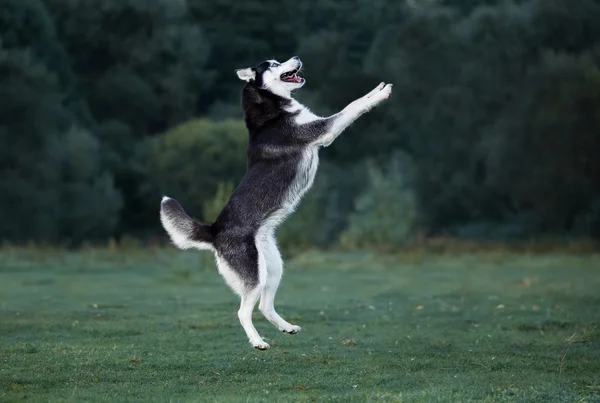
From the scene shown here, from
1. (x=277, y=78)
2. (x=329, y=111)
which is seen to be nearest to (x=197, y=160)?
(x=329, y=111)

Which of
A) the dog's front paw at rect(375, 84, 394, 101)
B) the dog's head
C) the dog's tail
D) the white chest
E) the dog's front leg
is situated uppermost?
the dog's head

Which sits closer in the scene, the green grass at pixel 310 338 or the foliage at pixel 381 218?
the green grass at pixel 310 338

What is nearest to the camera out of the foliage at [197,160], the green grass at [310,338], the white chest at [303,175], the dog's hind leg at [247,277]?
the green grass at [310,338]

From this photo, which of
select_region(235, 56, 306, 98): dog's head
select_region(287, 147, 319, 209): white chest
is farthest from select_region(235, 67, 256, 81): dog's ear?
select_region(287, 147, 319, 209): white chest

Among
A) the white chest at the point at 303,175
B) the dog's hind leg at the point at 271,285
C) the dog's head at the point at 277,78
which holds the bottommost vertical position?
the dog's hind leg at the point at 271,285

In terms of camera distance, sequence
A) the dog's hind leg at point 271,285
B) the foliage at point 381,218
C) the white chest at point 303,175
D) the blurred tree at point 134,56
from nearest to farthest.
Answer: the dog's hind leg at point 271,285
the white chest at point 303,175
the foliage at point 381,218
the blurred tree at point 134,56

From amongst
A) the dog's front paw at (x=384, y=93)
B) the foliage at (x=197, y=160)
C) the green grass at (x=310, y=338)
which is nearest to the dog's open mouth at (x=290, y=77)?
the dog's front paw at (x=384, y=93)

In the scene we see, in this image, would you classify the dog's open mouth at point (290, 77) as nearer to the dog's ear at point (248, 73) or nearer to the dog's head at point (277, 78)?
the dog's head at point (277, 78)

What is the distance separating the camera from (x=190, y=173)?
40.9m

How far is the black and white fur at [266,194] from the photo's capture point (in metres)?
9.81

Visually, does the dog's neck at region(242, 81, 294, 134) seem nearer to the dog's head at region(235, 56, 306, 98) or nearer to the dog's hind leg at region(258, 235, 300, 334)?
the dog's head at region(235, 56, 306, 98)

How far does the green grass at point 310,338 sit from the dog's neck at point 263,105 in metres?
2.36

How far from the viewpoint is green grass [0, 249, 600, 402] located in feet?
28.5

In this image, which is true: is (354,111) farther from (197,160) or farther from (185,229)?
(197,160)
